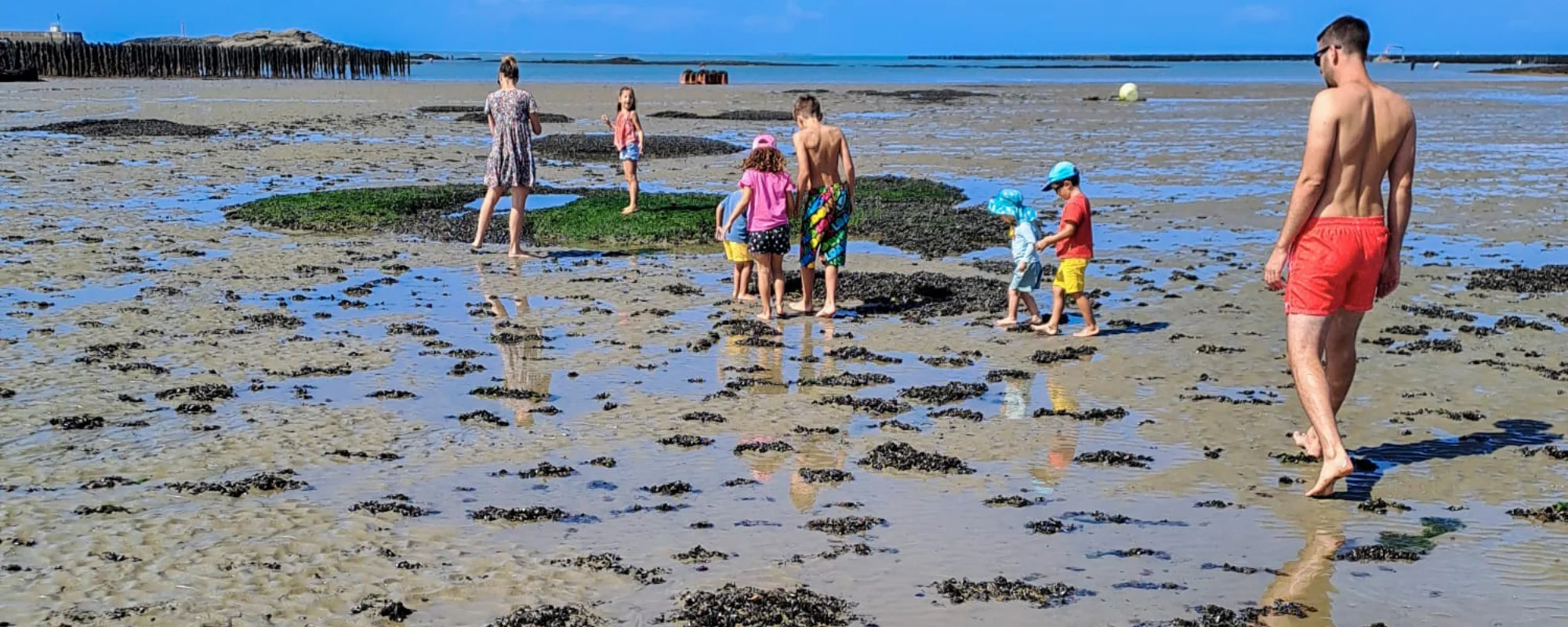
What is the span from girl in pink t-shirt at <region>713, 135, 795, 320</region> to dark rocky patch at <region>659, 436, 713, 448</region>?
3.27 metres

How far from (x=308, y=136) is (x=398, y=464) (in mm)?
23642

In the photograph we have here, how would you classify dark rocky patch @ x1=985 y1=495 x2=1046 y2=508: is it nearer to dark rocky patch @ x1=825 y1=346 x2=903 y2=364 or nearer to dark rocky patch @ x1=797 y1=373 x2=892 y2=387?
dark rocky patch @ x1=797 y1=373 x2=892 y2=387

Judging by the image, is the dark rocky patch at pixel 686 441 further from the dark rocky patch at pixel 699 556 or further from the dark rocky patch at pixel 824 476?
the dark rocky patch at pixel 699 556

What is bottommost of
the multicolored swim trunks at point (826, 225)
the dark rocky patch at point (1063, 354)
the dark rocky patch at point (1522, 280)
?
the dark rocky patch at point (1063, 354)

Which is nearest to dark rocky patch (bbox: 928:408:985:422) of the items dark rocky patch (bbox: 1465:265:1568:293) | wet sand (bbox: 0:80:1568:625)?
wet sand (bbox: 0:80:1568:625)

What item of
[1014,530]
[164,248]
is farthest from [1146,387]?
[164,248]

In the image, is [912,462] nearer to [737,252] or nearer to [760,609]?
[760,609]

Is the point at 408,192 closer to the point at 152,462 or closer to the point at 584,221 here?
the point at 584,221

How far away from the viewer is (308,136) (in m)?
28.5

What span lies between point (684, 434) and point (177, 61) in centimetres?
7281

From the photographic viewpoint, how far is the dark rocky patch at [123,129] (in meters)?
26.7

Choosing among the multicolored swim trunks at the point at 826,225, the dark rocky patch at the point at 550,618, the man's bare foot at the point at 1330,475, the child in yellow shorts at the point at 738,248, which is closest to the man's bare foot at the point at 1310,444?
the man's bare foot at the point at 1330,475

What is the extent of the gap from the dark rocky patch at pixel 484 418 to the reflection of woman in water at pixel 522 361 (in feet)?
0.27

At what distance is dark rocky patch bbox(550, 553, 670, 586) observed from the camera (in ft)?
17.0
